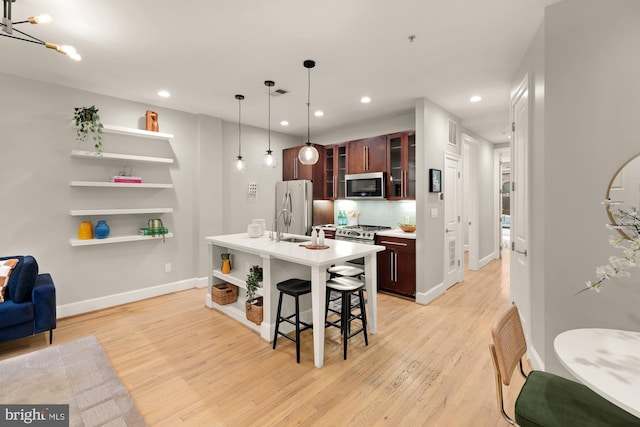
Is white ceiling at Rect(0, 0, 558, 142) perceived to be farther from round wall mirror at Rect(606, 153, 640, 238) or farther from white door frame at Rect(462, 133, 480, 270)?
white door frame at Rect(462, 133, 480, 270)

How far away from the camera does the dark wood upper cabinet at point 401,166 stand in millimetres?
4609

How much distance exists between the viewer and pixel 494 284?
16.5 feet

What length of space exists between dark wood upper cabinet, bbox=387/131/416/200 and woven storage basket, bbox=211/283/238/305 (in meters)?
2.74

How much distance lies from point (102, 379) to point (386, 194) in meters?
4.06

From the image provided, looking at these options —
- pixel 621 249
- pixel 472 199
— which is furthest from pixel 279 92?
pixel 472 199

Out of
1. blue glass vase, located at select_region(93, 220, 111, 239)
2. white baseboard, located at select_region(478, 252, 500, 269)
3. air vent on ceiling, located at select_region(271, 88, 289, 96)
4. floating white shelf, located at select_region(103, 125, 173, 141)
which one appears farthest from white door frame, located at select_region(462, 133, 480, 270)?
blue glass vase, located at select_region(93, 220, 111, 239)

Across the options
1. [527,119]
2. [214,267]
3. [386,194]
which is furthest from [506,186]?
[214,267]

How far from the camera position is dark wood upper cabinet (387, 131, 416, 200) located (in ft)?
15.1

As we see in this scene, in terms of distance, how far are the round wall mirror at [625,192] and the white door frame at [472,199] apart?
396 cm

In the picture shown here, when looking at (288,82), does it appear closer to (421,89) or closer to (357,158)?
(421,89)

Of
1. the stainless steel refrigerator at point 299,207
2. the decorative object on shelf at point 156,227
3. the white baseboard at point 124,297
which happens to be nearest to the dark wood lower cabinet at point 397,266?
the stainless steel refrigerator at point 299,207

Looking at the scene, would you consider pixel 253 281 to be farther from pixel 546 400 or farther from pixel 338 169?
pixel 338 169

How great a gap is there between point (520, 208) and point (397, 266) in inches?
73.3

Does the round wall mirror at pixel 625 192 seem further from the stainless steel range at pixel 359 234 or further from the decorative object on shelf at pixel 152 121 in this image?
the decorative object on shelf at pixel 152 121
